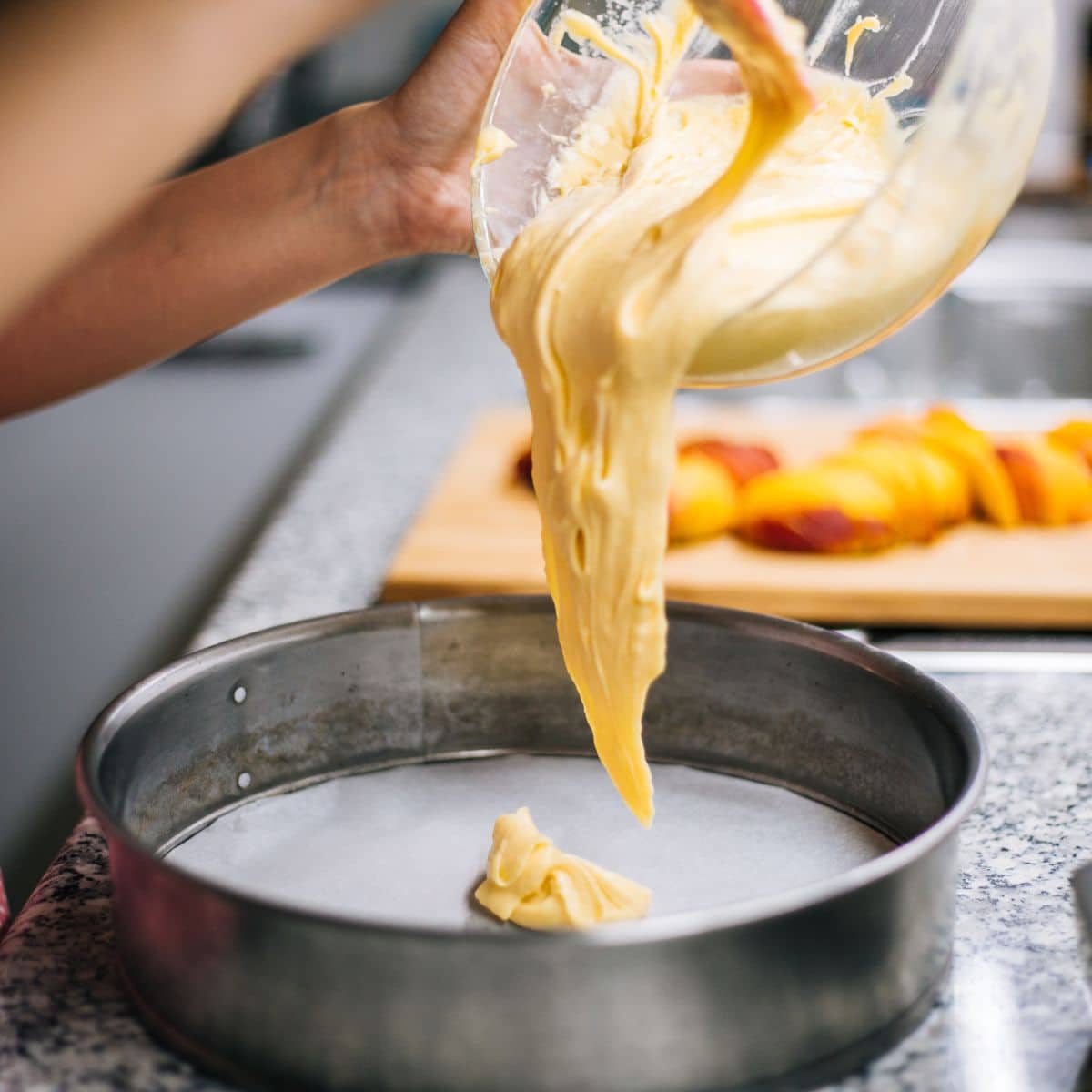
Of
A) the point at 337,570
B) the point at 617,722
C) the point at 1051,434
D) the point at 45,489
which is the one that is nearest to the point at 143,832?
the point at 617,722

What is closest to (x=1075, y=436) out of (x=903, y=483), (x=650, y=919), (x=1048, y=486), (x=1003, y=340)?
(x=1048, y=486)

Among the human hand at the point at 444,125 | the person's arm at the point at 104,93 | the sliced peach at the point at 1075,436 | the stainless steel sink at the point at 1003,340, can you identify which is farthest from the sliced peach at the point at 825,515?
the stainless steel sink at the point at 1003,340

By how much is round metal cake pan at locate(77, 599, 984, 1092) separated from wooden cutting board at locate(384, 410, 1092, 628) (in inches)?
14.2

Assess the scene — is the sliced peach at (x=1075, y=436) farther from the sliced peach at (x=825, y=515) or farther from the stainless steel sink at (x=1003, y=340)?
the stainless steel sink at (x=1003, y=340)

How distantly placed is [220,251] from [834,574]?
0.60m

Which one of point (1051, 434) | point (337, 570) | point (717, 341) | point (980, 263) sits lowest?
point (980, 263)

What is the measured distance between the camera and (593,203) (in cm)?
75

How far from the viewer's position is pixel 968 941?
72 centimetres

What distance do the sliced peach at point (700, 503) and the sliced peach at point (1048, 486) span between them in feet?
0.92

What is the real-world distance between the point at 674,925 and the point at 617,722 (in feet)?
0.76

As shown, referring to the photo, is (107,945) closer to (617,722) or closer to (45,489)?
(617,722)

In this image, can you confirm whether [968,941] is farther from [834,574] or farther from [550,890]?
[834,574]

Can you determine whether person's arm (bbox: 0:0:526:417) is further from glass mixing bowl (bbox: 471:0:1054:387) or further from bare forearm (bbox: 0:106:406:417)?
glass mixing bowl (bbox: 471:0:1054:387)

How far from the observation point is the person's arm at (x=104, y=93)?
0.49 m
